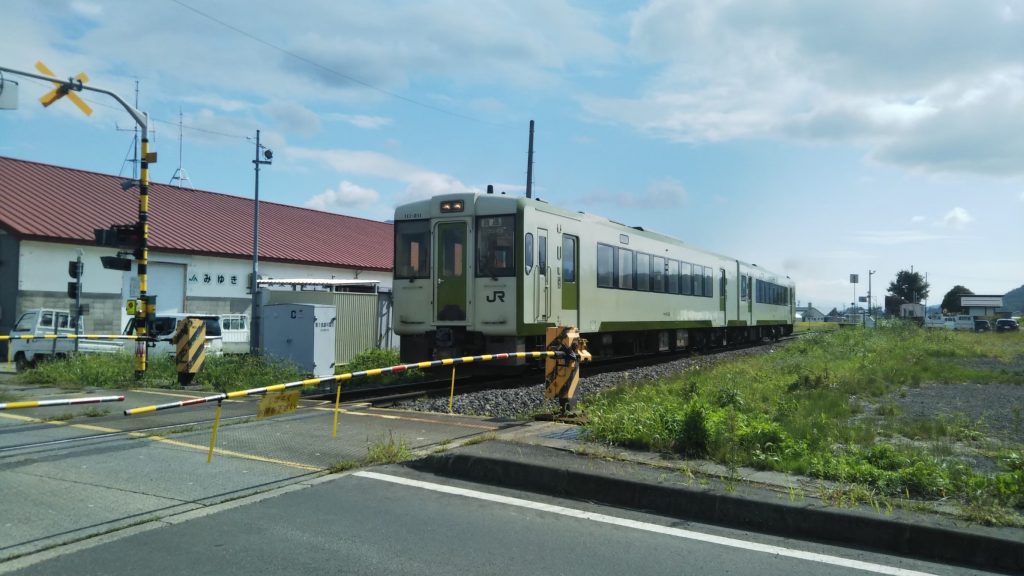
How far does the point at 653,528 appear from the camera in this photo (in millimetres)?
5074

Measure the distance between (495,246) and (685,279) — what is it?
10544 mm

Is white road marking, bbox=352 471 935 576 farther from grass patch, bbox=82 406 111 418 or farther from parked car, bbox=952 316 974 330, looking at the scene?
parked car, bbox=952 316 974 330

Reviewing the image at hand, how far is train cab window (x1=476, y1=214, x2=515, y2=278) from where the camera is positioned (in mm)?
13742

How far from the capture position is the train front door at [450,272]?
1415 cm

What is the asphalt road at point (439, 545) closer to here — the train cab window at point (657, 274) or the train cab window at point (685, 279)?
the train cab window at point (657, 274)

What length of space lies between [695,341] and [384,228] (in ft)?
86.0

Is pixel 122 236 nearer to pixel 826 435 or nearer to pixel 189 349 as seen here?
pixel 189 349

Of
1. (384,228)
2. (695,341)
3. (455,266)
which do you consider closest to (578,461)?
(455,266)

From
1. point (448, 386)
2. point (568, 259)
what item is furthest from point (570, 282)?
point (448, 386)

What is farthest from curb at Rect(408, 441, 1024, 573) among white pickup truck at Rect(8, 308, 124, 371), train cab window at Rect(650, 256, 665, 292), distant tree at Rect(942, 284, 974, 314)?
distant tree at Rect(942, 284, 974, 314)

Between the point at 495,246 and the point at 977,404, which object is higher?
the point at 495,246

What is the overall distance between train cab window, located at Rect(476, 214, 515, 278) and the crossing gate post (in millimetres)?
5444

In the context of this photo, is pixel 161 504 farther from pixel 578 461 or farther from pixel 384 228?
pixel 384 228

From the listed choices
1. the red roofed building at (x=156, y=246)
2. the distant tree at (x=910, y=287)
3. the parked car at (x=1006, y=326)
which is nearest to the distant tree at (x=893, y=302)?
the distant tree at (x=910, y=287)
